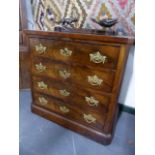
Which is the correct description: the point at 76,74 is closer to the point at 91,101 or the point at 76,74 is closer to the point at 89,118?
the point at 91,101

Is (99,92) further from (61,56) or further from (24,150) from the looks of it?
(24,150)

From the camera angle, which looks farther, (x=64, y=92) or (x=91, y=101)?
(x=64, y=92)

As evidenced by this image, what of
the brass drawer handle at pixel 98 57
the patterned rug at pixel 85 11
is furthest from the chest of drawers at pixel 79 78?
the patterned rug at pixel 85 11

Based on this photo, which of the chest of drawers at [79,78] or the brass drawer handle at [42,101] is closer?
the chest of drawers at [79,78]

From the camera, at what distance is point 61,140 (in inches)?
49.6

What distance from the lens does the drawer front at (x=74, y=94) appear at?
1137 millimetres

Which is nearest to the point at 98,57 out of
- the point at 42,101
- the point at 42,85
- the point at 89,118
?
the point at 89,118

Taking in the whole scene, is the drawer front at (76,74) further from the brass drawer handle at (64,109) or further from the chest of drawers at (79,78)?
the brass drawer handle at (64,109)

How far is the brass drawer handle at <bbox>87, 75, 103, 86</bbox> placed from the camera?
1088mm

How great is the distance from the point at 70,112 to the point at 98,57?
568 millimetres

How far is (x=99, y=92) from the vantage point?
112 centimetres

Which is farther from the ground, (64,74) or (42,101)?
(64,74)
